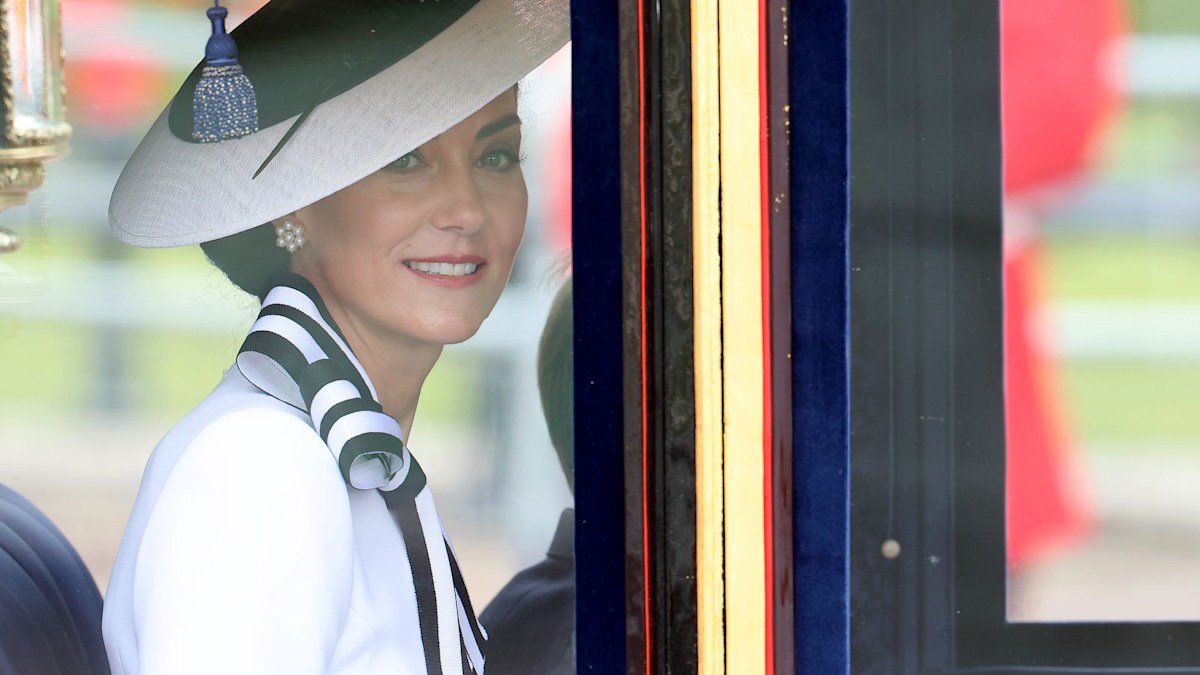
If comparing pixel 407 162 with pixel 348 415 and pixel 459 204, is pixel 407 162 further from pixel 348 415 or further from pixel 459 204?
pixel 348 415

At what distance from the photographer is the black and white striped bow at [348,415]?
1.20 meters

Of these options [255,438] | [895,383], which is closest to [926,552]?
[895,383]

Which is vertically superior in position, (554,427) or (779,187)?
(779,187)

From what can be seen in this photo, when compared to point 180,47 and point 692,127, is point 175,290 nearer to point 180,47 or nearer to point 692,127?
point 180,47

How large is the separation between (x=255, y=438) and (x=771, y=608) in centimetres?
53

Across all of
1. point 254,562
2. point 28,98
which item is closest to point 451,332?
point 254,562

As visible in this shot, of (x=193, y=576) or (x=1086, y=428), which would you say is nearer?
(x=193, y=576)

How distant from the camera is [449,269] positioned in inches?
47.9

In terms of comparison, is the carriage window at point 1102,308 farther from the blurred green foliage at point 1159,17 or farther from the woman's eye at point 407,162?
the woman's eye at point 407,162

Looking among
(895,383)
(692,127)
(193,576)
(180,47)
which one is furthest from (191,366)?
(895,383)

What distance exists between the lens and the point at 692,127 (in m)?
1.16

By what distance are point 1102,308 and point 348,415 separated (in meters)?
0.77

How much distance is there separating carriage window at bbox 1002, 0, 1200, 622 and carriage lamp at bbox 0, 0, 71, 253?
931 millimetres

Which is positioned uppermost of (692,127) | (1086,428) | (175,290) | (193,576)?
(692,127)
